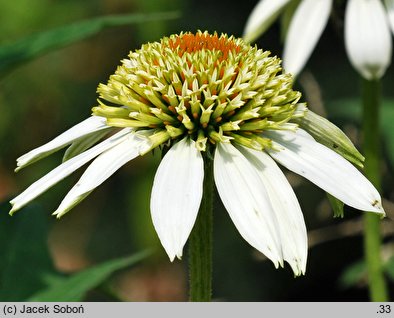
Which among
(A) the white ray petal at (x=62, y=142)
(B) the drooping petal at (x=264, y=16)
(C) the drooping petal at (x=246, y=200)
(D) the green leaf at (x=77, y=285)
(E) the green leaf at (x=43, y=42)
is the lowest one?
(D) the green leaf at (x=77, y=285)

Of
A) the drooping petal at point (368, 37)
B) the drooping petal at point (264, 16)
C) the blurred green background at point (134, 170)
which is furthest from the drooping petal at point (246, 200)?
the blurred green background at point (134, 170)

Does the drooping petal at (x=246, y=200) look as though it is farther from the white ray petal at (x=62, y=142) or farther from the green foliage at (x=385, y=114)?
the green foliage at (x=385, y=114)

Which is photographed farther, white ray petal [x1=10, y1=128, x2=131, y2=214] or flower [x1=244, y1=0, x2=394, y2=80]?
flower [x1=244, y1=0, x2=394, y2=80]

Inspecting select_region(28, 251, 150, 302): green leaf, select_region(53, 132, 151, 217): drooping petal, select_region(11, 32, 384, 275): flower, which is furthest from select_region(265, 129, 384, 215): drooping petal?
select_region(28, 251, 150, 302): green leaf

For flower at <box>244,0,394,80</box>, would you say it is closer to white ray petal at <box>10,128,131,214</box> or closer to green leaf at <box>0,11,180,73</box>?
green leaf at <box>0,11,180,73</box>

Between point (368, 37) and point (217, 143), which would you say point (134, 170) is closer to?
point (368, 37)

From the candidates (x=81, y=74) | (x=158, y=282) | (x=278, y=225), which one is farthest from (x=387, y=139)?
(x=81, y=74)
